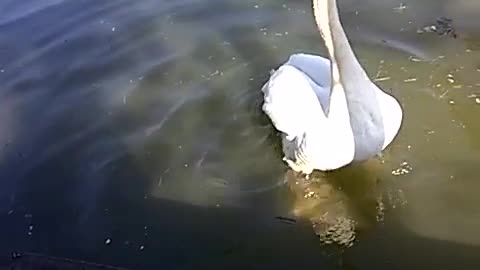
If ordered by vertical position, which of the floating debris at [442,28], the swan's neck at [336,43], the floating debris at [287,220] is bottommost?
the floating debris at [442,28]

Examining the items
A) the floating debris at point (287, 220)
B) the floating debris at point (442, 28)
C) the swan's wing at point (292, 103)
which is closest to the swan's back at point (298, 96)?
the swan's wing at point (292, 103)

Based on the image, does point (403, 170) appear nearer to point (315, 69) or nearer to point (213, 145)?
point (315, 69)

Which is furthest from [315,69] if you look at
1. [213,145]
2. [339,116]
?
[213,145]

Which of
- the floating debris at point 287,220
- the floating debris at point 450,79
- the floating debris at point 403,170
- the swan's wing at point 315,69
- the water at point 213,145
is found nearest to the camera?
the water at point 213,145

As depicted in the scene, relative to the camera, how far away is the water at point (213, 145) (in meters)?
4.09

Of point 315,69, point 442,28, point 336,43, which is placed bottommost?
point 442,28

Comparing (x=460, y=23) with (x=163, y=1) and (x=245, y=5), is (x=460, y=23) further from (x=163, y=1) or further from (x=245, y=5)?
(x=163, y=1)

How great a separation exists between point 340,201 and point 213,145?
3.00 ft

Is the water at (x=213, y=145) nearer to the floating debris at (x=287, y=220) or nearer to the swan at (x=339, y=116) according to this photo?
the floating debris at (x=287, y=220)

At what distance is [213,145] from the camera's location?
15.9 feet

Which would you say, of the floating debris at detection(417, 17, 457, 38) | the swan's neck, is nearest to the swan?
the swan's neck

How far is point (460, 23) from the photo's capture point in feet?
18.9

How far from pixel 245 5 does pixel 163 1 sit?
0.74 m

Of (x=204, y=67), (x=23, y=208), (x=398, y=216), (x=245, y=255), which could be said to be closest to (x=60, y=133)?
(x=23, y=208)
